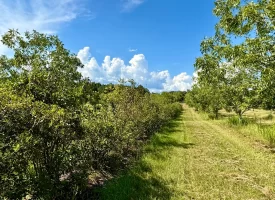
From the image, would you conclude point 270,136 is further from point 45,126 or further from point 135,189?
point 45,126

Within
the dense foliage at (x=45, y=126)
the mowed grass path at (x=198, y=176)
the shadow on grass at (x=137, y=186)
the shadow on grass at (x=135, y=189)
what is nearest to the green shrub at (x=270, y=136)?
the mowed grass path at (x=198, y=176)

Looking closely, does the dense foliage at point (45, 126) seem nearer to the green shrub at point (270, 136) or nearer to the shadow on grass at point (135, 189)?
the shadow on grass at point (135, 189)

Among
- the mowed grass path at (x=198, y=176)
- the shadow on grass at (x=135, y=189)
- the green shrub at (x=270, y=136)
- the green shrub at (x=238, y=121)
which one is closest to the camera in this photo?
the shadow on grass at (x=135, y=189)

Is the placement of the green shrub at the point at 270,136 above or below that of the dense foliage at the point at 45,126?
below

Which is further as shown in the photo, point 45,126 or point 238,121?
point 238,121

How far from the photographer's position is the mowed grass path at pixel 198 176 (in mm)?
6305

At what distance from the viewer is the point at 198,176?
7.88m

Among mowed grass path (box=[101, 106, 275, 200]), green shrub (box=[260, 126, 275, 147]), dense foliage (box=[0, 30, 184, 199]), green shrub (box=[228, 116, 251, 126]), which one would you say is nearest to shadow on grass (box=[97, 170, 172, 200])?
mowed grass path (box=[101, 106, 275, 200])

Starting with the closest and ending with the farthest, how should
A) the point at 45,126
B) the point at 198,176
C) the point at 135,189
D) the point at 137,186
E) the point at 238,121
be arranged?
1. the point at 45,126
2. the point at 135,189
3. the point at 137,186
4. the point at 198,176
5. the point at 238,121

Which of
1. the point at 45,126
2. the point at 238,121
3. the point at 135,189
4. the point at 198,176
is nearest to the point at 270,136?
the point at 198,176

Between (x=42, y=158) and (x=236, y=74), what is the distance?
20.0m

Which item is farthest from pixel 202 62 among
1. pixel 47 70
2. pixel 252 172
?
pixel 47 70

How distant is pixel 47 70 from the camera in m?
5.90

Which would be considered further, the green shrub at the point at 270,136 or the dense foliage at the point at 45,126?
the green shrub at the point at 270,136
